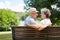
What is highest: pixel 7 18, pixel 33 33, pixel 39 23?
pixel 39 23

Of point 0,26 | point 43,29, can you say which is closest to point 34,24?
point 43,29

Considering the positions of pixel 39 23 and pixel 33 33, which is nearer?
pixel 33 33

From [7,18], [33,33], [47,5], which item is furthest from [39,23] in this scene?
[7,18]

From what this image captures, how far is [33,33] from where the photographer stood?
3.91m

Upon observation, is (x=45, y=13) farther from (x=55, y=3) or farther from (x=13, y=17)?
(x=13, y=17)

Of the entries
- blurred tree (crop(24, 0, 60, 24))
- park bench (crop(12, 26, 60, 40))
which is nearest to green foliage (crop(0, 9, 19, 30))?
blurred tree (crop(24, 0, 60, 24))

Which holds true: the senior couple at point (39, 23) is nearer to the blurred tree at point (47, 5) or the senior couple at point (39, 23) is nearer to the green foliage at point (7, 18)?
the blurred tree at point (47, 5)

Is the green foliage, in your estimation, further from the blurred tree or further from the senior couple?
the senior couple

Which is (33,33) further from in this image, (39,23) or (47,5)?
(47,5)

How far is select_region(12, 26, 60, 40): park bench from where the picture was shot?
3898 mm

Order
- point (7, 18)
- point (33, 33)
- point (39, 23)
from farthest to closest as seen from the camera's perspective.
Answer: point (7, 18), point (39, 23), point (33, 33)

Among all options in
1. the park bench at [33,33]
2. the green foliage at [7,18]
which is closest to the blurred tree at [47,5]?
the green foliage at [7,18]

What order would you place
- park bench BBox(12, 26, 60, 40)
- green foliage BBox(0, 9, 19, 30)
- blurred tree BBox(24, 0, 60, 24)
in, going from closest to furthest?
park bench BBox(12, 26, 60, 40), blurred tree BBox(24, 0, 60, 24), green foliage BBox(0, 9, 19, 30)

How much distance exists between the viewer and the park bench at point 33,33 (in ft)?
12.8
